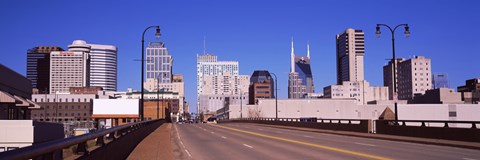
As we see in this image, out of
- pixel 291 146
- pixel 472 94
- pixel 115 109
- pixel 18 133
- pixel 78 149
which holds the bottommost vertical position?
pixel 18 133

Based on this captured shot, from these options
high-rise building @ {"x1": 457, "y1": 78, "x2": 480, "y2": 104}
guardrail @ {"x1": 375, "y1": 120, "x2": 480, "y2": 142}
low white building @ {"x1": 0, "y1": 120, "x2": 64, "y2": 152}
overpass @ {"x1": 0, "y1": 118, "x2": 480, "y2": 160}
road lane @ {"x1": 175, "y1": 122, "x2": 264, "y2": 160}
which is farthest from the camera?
high-rise building @ {"x1": 457, "y1": 78, "x2": 480, "y2": 104}

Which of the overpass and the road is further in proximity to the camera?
the road

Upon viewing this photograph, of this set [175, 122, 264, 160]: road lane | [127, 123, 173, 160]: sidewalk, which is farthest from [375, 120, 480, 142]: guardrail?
[127, 123, 173, 160]: sidewalk

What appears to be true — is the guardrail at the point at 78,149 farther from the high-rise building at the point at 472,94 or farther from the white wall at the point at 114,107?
the high-rise building at the point at 472,94

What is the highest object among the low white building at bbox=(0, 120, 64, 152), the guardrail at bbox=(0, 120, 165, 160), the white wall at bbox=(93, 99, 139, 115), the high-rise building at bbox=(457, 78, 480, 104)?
the high-rise building at bbox=(457, 78, 480, 104)

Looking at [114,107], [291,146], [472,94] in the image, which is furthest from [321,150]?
[472,94]

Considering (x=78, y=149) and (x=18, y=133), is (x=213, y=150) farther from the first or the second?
(x=18, y=133)

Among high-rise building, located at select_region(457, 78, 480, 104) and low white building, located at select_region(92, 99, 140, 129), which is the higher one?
high-rise building, located at select_region(457, 78, 480, 104)

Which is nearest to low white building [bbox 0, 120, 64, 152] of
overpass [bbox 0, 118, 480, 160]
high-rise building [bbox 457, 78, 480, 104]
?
overpass [bbox 0, 118, 480, 160]

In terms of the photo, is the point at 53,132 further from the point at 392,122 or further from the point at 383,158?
the point at 383,158

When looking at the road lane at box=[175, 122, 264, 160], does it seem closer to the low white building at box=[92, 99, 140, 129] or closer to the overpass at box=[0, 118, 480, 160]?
the overpass at box=[0, 118, 480, 160]

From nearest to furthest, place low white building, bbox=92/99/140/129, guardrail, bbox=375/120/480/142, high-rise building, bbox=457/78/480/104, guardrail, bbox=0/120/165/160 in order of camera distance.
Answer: guardrail, bbox=0/120/165/160 < guardrail, bbox=375/120/480/142 < low white building, bbox=92/99/140/129 < high-rise building, bbox=457/78/480/104

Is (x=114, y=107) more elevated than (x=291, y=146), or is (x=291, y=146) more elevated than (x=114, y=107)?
(x=114, y=107)

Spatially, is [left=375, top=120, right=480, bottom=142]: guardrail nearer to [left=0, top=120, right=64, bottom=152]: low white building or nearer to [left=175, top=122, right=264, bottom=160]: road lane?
[left=175, top=122, right=264, bottom=160]: road lane
